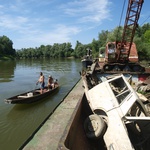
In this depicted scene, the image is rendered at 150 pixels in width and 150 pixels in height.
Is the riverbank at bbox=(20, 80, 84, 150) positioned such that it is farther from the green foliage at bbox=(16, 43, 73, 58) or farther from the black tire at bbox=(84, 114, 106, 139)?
the green foliage at bbox=(16, 43, 73, 58)

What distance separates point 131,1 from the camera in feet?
52.2

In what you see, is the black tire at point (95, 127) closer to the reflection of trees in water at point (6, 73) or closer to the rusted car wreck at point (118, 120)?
the rusted car wreck at point (118, 120)

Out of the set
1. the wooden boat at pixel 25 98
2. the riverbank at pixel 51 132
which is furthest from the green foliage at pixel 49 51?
the riverbank at pixel 51 132

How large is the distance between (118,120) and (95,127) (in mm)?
→ 915

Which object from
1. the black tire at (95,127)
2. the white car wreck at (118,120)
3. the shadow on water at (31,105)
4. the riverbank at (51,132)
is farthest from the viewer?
the shadow on water at (31,105)

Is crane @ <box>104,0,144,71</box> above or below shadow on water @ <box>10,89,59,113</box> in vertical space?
above

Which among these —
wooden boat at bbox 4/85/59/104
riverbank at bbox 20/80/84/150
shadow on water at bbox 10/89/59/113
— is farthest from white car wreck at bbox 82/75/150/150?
shadow on water at bbox 10/89/59/113

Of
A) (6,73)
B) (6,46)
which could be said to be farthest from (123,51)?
(6,46)

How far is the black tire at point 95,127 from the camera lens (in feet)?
17.0

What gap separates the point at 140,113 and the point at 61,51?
117298 mm

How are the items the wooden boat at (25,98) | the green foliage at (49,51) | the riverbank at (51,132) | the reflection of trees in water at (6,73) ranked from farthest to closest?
the green foliage at (49,51) < the reflection of trees in water at (6,73) < the wooden boat at (25,98) < the riverbank at (51,132)

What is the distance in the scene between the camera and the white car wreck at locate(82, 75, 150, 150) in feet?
15.2

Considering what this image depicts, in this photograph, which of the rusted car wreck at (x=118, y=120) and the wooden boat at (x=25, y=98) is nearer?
the rusted car wreck at (x=118, y=120)

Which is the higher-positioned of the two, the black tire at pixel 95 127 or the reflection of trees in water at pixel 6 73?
the black tire at pixel 95 127
